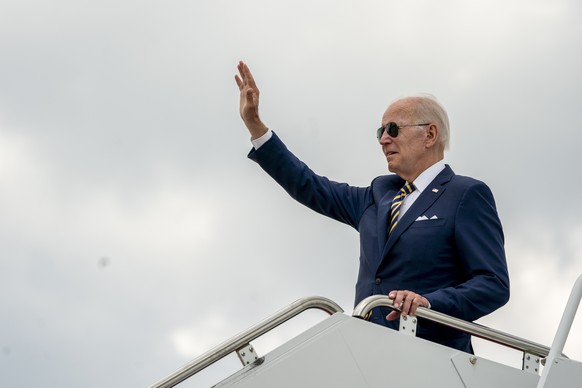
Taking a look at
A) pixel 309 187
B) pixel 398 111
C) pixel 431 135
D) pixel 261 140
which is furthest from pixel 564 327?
pixel 261 140

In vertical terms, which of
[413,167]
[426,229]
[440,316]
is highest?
[413,167]

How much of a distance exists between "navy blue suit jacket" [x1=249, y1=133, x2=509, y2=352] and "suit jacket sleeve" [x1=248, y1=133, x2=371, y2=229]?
332 millimetres

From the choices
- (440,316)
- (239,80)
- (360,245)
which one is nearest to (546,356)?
(440,316)

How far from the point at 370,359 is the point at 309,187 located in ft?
6.75

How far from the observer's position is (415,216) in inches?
247

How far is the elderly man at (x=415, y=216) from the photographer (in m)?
5.95

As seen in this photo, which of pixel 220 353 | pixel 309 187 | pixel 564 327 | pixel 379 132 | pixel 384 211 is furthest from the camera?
pixel 309 187

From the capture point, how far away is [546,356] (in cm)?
592

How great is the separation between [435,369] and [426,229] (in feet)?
3.32

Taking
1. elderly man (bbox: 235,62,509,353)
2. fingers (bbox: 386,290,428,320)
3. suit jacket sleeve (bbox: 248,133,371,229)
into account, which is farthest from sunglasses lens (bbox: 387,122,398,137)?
fingers (bbox: 386,290,428,320)

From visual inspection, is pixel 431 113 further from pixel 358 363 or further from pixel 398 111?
pixel 358 363

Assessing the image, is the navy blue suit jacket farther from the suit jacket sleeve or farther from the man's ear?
the suit jacket sleeve

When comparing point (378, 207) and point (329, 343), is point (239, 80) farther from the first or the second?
point (329, 343)

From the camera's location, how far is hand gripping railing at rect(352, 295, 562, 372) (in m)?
5.38
